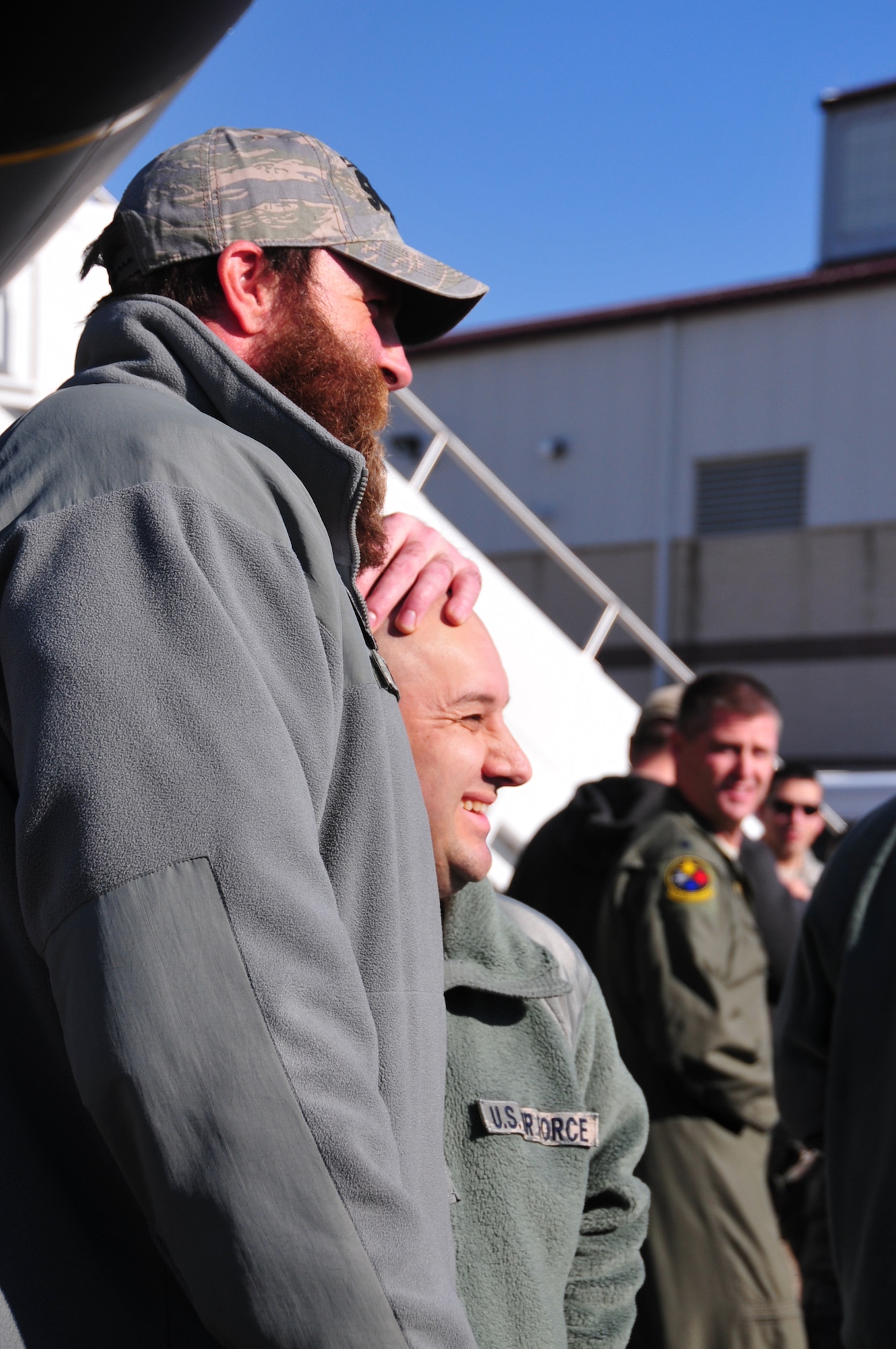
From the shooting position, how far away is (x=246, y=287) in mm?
1540

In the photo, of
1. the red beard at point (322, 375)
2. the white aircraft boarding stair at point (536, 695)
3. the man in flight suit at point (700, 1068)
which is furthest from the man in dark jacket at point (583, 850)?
the red beard at point (322, 375)

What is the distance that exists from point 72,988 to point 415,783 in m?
0.45

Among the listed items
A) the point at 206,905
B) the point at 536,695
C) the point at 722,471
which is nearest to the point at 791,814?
the point at 536,695

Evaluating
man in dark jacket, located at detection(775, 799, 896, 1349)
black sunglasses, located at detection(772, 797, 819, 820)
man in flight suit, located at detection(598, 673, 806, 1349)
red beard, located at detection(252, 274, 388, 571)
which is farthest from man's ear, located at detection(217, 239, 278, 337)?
black sunglasses, located at detection(772, 797, 819, 820)

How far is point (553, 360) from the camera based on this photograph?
17578 millimetres

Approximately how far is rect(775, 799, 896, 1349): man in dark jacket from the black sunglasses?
3666 mm

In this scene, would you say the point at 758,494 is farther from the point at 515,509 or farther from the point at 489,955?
the point at 489,955

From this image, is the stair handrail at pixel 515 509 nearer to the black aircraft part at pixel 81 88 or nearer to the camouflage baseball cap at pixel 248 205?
the black aircraft part at pixel 81 88

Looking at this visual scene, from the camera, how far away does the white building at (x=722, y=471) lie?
632 inches

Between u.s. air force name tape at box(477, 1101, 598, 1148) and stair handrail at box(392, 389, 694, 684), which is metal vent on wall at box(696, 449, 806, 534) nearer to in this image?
stair handrail at box(392, 389, 694, 684)

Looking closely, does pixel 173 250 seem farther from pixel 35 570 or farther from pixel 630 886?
pixel 630 886

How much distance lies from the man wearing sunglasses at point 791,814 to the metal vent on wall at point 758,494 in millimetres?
10344

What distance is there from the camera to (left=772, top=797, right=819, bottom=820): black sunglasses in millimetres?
6953

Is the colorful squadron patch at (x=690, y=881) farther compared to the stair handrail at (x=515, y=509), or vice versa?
the stair handrail at (x=515, y=509)
